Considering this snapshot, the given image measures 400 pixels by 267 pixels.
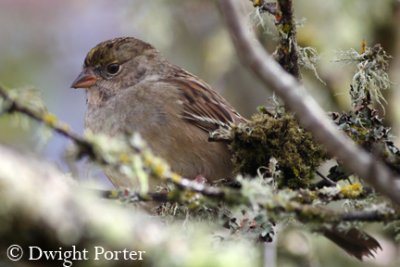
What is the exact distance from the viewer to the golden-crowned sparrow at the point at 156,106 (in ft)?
12.7

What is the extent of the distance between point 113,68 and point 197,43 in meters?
1.54

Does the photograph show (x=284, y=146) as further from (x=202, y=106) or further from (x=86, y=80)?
(x=86, y=80)

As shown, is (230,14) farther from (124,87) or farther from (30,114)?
(124,87)

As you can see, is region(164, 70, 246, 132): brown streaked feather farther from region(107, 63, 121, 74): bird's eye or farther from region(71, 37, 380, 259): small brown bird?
region(107, 63, 121, 74): bird's eye

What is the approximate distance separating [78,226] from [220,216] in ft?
3.33

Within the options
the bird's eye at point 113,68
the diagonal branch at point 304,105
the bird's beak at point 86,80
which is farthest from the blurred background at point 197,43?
the diagonal branch at point 304,105

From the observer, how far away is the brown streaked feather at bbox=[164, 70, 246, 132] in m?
4.14

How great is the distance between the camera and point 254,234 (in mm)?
2789

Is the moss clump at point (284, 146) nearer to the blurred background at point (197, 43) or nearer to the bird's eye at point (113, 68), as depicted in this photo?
the blurred background at point (197, 43)

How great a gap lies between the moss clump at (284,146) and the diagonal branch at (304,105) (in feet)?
3.53

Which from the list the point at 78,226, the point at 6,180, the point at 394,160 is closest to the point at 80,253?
the point at 78,226

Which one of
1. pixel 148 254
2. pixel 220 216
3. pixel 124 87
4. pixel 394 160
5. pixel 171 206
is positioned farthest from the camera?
pixel 124 87

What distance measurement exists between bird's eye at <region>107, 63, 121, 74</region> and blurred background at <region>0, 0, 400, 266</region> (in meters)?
0.54

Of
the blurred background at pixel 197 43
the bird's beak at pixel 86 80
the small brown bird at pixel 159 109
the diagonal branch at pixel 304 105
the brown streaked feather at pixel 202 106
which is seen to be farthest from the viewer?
the bird's beak at pixel 86 80
